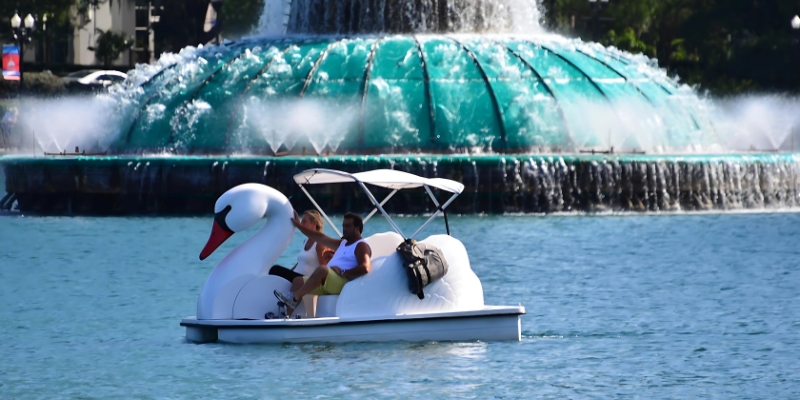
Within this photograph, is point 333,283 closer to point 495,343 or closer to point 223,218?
point 223,218

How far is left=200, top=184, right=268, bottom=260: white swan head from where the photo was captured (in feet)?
41.1

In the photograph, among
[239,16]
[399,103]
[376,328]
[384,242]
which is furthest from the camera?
[239,16]

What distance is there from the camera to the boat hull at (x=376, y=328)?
1188 centimetres

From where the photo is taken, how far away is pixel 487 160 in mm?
21688

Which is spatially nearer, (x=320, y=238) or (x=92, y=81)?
(x=320, y=238)

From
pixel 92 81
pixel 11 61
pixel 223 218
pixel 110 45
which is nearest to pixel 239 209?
pixel 223 218

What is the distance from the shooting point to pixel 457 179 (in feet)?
71.0

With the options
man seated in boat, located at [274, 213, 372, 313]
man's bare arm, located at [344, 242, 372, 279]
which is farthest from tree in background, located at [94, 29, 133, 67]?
man's bare arm, located at [344, 242, 372, 279]

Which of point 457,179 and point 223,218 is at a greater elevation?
point 223,218

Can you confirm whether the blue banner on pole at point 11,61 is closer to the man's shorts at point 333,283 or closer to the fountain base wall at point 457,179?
the fountain base wall at point 457,179

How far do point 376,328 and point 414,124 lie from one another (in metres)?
12.3

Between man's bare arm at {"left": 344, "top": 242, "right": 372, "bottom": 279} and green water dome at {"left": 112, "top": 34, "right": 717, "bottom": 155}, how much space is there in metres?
11.5

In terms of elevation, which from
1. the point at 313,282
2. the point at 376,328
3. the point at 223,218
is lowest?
the point at 376,328

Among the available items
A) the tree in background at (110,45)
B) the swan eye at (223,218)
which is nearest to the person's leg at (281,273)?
the swan eye at (223,218)
